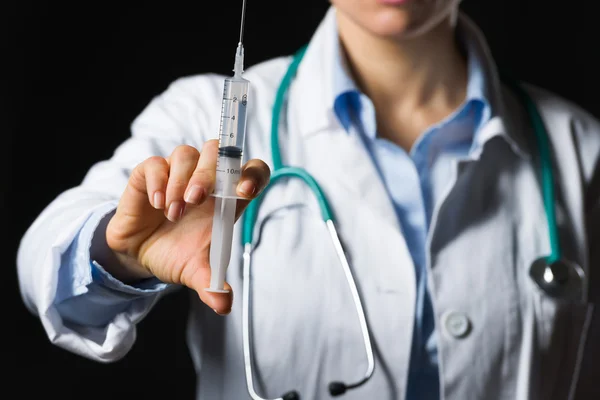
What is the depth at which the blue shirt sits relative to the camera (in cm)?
101

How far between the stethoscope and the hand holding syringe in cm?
18

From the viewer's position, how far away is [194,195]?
0.67m

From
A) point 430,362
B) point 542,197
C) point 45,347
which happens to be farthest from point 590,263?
point 45,347

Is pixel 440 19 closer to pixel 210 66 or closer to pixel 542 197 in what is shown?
pixel 542 197

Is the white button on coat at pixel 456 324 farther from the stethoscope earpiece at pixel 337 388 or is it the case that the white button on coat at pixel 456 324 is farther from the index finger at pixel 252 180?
the index finger at pixel 252 180

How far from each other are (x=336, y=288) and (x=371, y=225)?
91mm

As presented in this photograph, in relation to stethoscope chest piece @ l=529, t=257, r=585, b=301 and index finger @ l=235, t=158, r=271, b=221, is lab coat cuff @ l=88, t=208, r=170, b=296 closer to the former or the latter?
index finger @ l=235, t=158, r=271, b=221

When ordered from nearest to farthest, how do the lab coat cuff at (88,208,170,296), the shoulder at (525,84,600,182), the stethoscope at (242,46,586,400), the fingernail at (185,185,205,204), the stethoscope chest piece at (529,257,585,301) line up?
the fingernail at (185,185,205,204) < the lab coat cuff at (88,208,170,296) < the stethoscope at (242,46,586,400) < the stethoscope chest piece at (529,257,585,301) < the shoulder at (525,84,600,182)

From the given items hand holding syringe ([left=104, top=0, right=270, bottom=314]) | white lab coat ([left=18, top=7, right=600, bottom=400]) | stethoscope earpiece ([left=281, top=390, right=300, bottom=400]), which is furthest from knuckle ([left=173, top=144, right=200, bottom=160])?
stethoscope earpiece ([left=281, top=390, right=300, bottom=400])

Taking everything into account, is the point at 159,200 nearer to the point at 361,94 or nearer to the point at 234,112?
the point at 234,112

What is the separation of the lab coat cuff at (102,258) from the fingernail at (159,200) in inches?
6.0

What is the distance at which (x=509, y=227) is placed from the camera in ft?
3.49

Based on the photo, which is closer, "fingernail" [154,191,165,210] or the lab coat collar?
"fingernail" [154,191,165,210]

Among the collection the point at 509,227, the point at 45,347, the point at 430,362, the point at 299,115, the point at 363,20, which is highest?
the point at 363,20
